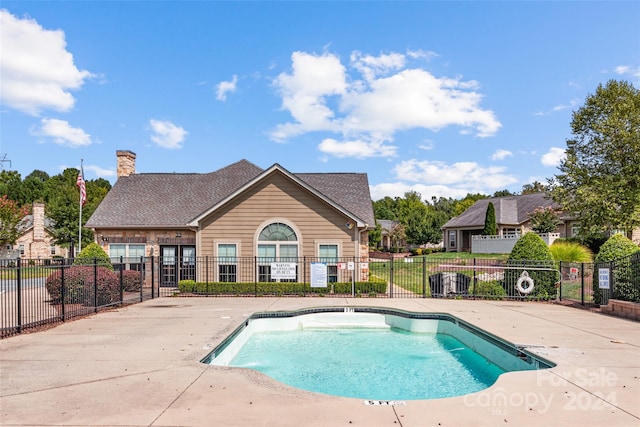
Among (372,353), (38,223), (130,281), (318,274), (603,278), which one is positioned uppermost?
(38,223)

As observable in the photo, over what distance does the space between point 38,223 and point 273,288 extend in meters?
39.5

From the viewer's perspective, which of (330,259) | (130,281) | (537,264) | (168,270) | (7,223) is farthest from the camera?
(7,223)

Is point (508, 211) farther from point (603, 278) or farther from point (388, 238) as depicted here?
point (603, 278)

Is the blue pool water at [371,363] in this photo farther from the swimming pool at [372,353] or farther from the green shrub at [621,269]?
the green shrub at [621,269]

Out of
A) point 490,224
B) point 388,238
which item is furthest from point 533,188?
point 490,224

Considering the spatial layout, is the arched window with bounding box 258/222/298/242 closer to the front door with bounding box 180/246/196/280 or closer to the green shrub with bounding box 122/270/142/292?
the front door with bounding box 180/246/196/280

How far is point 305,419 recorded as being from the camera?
4945mm

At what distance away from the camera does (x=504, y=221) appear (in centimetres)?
4428

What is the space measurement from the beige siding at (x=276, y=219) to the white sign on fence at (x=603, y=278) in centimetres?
936

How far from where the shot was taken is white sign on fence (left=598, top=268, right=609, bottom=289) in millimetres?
14448

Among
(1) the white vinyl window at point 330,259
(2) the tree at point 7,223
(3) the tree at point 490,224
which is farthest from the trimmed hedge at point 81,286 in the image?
(3) the tree at point 490,224

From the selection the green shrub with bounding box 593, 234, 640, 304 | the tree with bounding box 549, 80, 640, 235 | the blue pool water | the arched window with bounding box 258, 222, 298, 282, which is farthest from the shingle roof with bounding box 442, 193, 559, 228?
the blue pool water

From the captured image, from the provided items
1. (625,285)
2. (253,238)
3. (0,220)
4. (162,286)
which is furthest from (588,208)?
(0,220)

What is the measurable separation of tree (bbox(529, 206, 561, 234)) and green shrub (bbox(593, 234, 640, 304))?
24.9 m
